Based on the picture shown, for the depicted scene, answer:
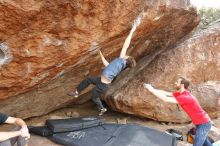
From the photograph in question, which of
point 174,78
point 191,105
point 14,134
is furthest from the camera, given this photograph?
point 174,78

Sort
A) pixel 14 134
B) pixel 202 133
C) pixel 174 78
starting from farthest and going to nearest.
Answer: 1. pixel 174 78
2. pixel 202 133
3. pixel 14 134

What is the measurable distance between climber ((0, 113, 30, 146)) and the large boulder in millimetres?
998

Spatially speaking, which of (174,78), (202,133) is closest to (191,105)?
(202,133)

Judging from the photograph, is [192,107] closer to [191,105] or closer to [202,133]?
[191,105]

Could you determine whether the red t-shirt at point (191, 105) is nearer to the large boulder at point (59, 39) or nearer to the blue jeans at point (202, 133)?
the blue jeans at point (202, 133)

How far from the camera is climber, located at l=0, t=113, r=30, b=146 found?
532 centimetres

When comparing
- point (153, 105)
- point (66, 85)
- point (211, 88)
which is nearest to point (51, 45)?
point (66, 85)

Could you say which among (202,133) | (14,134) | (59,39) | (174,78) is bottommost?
(202,133)

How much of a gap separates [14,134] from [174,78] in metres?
5.19

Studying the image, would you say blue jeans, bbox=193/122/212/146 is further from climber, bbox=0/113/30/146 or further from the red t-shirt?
climber, bbox=0/113/30/146

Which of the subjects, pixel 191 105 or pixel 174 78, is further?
pixel 174 78

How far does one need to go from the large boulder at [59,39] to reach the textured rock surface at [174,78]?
0.80m

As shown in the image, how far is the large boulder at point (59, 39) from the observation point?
5816 mm

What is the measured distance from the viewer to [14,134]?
5371 millimetres
